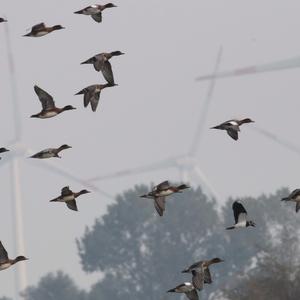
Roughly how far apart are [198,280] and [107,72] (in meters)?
8.71

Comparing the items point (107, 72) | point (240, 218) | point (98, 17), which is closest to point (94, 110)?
point (107, 72)

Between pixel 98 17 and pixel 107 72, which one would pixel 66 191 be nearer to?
pixel 107 72

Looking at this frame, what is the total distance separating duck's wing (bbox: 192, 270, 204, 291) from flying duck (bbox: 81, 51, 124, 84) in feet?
24.7

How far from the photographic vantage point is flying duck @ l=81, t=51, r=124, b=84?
2161 inches

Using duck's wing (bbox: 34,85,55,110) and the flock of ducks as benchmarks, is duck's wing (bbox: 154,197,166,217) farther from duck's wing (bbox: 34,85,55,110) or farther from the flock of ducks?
duck's wing (bbox: 34,85,55,110)

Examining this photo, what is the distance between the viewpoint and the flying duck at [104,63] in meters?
54.9

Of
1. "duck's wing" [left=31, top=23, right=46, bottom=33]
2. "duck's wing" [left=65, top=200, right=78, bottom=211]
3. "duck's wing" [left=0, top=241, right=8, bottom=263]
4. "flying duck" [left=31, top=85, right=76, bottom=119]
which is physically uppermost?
"duck's wing" [left=31, top=23, right=46, bottom=33]

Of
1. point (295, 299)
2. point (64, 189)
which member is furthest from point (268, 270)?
point (64, 189)

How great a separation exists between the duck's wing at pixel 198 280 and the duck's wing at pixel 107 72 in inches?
295

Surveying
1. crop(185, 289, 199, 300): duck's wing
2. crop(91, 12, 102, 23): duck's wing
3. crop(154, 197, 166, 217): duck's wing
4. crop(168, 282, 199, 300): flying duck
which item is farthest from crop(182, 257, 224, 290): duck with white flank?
crop(91, 12, 102, 23): duck's wing

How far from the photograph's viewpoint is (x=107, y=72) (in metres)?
55.2

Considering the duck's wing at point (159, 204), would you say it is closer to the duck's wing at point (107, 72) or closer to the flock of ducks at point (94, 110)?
the flock of ducks at point (94, 110)

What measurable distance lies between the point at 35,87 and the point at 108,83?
3.38m

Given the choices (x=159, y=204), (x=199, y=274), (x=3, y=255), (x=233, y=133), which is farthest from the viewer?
(x=159, y=204)
